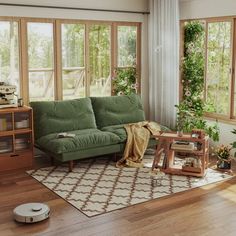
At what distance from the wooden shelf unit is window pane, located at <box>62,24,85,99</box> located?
95 centimetres

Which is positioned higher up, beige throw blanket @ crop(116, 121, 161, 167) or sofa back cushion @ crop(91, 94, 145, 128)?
sofa back cushion @ crop(91, 94, 145, 128)

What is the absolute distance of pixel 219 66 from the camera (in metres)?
6.28

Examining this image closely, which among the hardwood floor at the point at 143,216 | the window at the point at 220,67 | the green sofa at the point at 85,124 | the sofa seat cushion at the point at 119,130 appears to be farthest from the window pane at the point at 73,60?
the hardwood floor at the point at 143,216

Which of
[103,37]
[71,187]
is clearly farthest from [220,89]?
[71,187]

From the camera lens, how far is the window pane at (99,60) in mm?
6492

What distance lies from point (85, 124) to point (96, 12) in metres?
1.70

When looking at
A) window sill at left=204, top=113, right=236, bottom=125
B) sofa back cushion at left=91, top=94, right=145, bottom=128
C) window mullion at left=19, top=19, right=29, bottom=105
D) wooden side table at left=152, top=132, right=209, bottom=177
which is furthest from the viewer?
sofa back cushion at left=91, top=94, right=145, bottom=128

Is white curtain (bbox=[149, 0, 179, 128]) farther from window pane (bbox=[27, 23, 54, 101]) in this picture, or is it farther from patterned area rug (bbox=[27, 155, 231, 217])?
window pane (bbox=[27, 23, 54, 101])

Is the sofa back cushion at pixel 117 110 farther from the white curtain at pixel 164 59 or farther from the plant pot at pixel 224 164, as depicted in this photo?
the plant pot at pixel 224 164

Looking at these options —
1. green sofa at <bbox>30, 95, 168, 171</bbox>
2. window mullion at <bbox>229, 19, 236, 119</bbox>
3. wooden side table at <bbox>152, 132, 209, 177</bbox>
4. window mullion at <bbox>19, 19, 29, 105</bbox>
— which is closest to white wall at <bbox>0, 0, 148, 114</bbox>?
window mullion at <bbox>19, 19, 29, 105</bbox>

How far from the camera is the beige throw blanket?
570 cm

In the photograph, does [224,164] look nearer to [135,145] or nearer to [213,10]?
[135,145]

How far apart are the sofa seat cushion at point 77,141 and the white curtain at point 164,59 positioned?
1.39m

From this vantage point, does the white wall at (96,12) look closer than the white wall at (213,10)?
Yes
